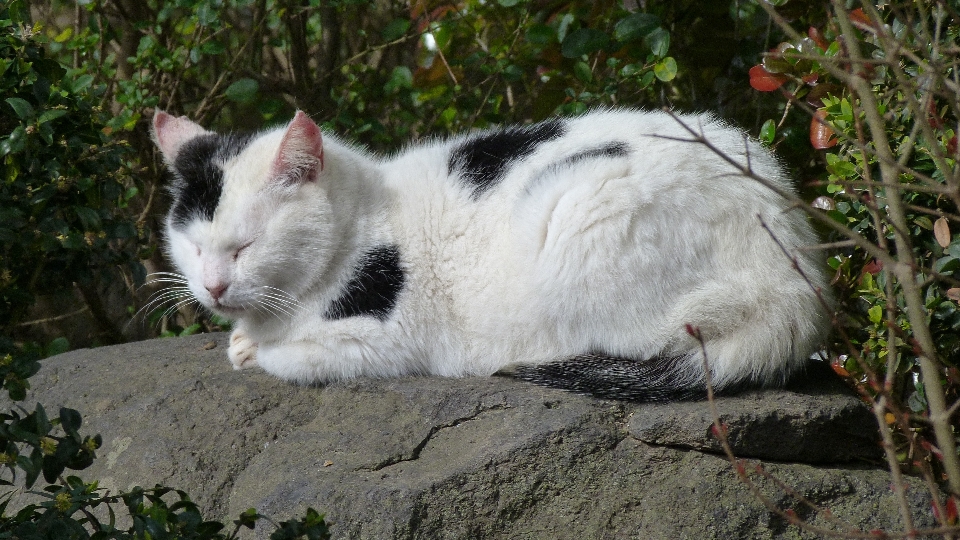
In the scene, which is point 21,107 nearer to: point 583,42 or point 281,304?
point 281,304

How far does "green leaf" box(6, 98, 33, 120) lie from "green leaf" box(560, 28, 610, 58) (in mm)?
2707

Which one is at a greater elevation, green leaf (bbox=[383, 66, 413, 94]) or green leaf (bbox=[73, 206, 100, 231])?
green leaf (bbox=[73, 206, 100, 231])

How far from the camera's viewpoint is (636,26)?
4.59 metres

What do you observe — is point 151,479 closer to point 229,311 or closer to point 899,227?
point 229,311

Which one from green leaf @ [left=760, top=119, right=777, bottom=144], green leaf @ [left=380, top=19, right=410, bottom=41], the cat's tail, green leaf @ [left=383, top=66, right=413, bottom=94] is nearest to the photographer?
the cat's tail

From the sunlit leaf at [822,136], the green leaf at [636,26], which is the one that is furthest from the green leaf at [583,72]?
the sunlit leaf at [822,136]

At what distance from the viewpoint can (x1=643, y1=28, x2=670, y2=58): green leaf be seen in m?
4.63

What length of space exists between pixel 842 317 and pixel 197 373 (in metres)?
2.59

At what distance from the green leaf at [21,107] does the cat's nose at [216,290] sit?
36.5 inches

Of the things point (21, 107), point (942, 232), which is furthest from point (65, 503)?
point (942, 232)

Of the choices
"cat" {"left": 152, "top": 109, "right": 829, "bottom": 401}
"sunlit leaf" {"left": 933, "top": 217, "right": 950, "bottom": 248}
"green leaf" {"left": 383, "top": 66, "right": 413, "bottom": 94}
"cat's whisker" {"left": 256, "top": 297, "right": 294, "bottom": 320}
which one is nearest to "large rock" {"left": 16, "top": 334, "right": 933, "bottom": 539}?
"cat" {"left": 152, "top": 109, "right": 829, "bottom": 401}

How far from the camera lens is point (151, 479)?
3264 millimetres

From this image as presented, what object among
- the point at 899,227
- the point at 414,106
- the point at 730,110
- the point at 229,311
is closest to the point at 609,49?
the point at 730,110

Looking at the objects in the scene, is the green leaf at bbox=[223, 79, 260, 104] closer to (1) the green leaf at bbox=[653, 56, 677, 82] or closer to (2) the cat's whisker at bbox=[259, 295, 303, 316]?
(2) the cat's whisker at bbox=[259, 295, 303, 316]
